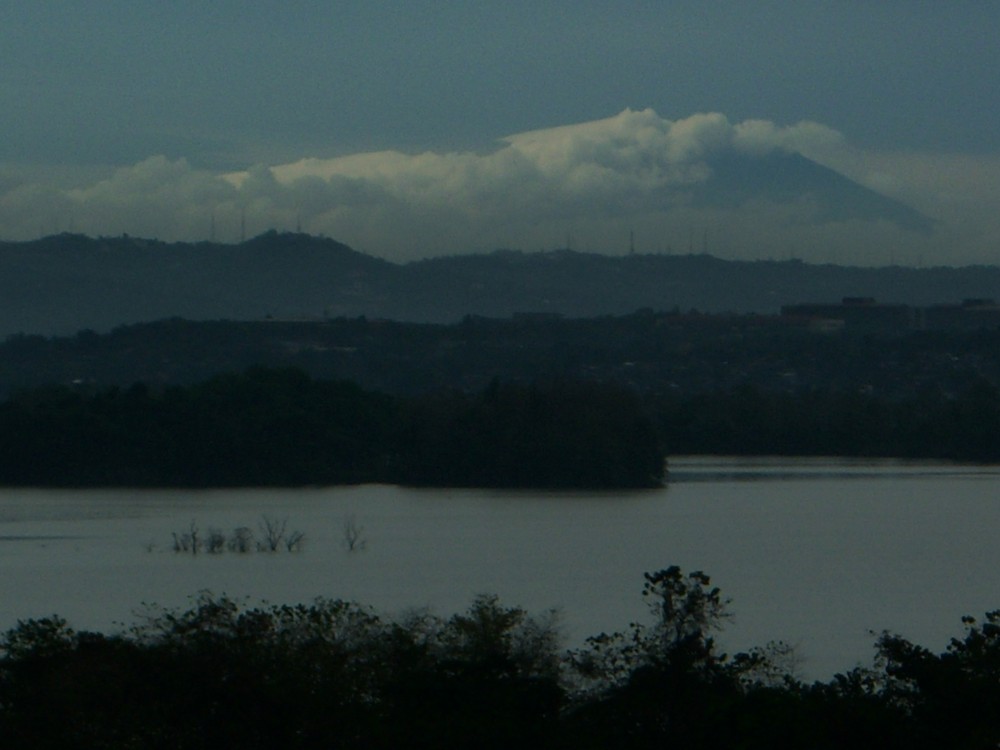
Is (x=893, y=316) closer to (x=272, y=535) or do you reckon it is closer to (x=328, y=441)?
(x=328, y=441)

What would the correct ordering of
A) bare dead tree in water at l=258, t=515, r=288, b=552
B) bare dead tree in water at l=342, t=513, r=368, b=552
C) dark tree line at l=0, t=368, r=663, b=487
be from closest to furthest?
bare dead tree in water at l=258, t=515, r=288, b=552
bare dead tree in water at l=342, t=513, r=368, b=552
dark tree line at l=0, t=368, r=663, b=487

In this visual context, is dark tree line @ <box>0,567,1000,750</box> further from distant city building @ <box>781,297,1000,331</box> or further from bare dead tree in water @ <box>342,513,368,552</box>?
distant city building @ <box>781,297,1000,331</box>

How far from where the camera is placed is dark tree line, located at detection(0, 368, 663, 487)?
2896 inches

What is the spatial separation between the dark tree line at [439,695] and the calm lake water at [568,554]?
30.0ft

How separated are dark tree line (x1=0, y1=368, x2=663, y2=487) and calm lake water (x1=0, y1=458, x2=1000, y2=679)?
2685 millimetres

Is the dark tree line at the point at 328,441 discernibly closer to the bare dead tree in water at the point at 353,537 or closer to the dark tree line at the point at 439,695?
the bare dead tree in water at the point at 353,537

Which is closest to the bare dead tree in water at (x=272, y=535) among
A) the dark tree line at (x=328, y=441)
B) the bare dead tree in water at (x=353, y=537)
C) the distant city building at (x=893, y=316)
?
the bare dead tree in water at (x=353, y=537)

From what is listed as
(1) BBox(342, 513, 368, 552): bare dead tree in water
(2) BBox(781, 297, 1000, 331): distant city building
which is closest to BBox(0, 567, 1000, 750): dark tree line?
(1) BBox(342, 513, 368, 552): bare dead tree in water

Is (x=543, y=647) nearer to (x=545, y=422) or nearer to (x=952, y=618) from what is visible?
(x=952, y=618)

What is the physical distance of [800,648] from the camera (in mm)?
29297

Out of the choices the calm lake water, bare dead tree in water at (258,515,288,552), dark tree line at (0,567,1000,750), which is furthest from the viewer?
bare dead tree in water at (258,515,288,552)

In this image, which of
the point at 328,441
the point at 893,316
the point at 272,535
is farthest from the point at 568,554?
the point at 893,316

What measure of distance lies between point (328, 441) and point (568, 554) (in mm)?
30767

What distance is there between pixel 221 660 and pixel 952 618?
66.1 feet
